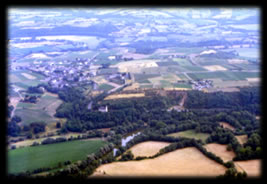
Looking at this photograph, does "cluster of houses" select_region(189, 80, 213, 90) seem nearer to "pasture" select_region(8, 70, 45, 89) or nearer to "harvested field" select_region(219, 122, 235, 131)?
"harvested field" select_region(219, 122, 235, 131)

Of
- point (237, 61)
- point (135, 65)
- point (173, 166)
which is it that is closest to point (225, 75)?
point (237, 61)

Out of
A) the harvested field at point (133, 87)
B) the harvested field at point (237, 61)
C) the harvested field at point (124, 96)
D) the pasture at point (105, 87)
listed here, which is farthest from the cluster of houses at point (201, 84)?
the harvested field at point (237, 61)

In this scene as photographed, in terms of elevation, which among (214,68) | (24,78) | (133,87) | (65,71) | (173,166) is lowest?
(173,166)

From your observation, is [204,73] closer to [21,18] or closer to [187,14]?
[187,14]

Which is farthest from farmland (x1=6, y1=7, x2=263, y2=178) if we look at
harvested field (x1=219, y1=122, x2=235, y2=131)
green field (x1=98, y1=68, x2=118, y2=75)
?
harvested field (x1=219, y1=122, x2=235, y2=131)

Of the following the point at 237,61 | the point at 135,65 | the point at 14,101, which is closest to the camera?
the point at 14,101

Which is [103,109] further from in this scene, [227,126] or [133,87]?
[227,126]

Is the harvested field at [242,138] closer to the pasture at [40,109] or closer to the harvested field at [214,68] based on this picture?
the pasture at [40,109]
